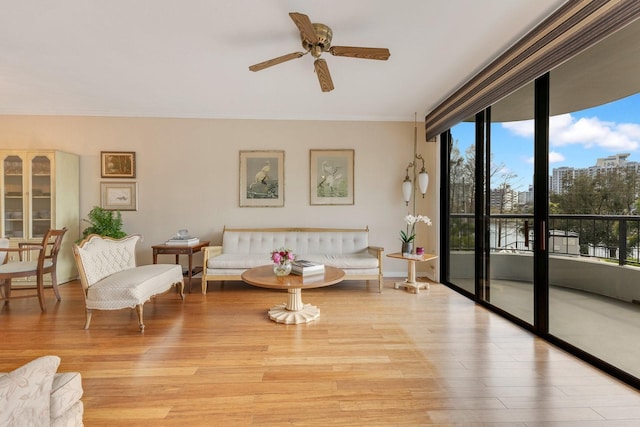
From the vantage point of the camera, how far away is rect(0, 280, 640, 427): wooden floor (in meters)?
1.72

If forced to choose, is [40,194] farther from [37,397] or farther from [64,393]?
[37,397]

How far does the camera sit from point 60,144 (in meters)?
4.79

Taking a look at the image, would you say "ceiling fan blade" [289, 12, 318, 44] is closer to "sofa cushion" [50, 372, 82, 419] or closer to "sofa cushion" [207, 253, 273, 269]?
"sofa cushion" [50, 372, 82, 419]

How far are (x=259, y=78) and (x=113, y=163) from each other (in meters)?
3.07

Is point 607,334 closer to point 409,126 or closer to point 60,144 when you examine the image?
point 409,126

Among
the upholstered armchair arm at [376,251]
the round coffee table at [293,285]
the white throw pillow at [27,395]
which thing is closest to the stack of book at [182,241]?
the round coffee table at [293,285]

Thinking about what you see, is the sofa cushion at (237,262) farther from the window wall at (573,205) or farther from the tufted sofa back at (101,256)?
the window wall at (573,205)

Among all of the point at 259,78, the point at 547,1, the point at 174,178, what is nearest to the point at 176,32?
the point at 259,78

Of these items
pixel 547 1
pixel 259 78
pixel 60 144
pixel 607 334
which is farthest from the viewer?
pixel 60 144

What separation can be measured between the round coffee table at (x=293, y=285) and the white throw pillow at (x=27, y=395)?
1927 millimetres

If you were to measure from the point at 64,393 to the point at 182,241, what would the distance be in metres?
3.60

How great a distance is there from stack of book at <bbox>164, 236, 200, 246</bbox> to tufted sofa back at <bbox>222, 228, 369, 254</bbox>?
1.45 feet

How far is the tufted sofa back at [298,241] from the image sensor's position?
4.72 m

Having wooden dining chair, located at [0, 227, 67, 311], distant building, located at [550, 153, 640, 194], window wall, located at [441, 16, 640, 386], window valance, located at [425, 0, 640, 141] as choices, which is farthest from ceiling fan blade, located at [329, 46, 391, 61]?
wooden dining chair, located at [0, 227, 67, 311]
